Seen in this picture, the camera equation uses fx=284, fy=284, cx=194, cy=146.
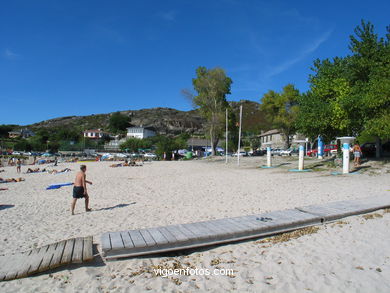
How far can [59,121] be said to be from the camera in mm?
195125

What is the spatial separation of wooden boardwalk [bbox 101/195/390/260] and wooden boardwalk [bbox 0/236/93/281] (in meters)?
0.39

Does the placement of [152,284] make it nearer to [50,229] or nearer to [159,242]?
[159,242]

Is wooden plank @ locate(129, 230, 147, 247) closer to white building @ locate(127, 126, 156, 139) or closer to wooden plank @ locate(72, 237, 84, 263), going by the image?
wooden plank @ locate(72, 237, 84, 263)

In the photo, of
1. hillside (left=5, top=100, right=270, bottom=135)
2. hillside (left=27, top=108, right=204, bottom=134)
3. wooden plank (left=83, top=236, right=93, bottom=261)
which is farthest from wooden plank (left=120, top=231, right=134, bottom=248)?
hillside (left=5, top=100, right=270, bottom=135)

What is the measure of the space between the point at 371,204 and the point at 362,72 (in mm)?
16190

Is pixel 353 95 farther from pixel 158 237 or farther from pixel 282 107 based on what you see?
pixel 282 107

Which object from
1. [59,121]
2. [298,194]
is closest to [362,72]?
[298,194]

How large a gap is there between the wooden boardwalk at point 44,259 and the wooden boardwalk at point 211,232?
390 millimetres

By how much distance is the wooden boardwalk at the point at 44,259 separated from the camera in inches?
178

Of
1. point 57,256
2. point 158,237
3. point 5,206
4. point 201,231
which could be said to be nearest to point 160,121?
point 5,206

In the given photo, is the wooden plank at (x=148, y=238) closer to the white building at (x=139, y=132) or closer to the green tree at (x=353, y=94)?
the green tree at (x=353, y=94)

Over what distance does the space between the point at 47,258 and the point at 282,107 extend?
43318 millimetres

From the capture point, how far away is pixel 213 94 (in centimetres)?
4044

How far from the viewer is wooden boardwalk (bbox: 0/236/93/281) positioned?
453 centimetres
